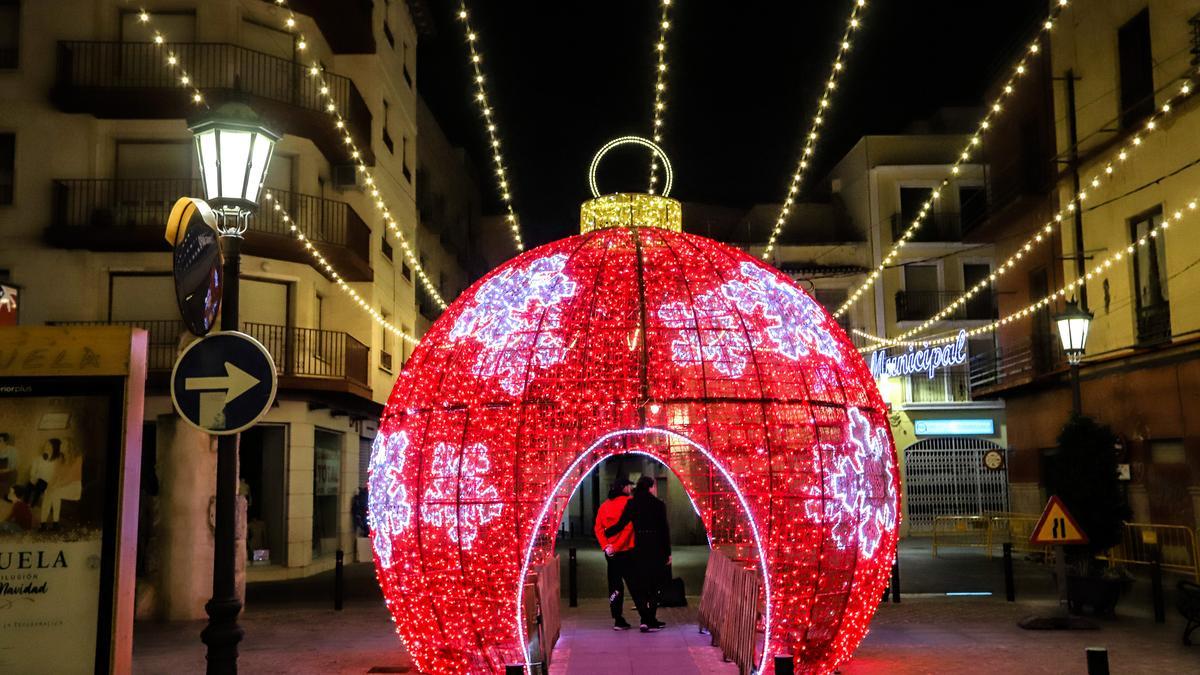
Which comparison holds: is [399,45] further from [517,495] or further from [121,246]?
[517,495]

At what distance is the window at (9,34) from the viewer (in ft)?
70.4

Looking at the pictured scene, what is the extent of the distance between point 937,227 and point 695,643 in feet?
89.2

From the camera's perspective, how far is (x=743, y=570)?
8891 millimetres

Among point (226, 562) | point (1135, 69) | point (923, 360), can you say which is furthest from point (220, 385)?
point (923, 360)

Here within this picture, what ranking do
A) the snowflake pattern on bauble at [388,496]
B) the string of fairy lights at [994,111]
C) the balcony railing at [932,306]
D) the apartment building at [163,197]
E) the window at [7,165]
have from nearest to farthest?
the snowflake pattern on bauble at [388,496]
the string of fairy lights at [994,111]
the apartment building at [163,197]
the window at [7,165]
the balcony railing at [932,306]

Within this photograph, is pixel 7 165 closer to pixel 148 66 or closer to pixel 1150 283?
pixel 148 66

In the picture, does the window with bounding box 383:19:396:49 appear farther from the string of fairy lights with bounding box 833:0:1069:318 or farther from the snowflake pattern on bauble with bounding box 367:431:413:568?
the snowflake pattern on bauble with bounding box 367:431:413:568

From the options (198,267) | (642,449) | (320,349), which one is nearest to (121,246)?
(320,349)

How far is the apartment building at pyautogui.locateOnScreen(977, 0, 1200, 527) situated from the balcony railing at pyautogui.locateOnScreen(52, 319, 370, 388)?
1438cm

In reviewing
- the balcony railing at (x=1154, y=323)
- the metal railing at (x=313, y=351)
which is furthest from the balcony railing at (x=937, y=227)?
the metal railing at (x=313, y=351)

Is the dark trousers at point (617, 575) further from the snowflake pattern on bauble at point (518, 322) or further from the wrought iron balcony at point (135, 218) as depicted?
the wrought iron balcony at point (135, 218)

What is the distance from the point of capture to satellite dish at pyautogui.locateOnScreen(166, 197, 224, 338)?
22.0 ft

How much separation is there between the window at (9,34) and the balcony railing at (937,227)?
2511 cm

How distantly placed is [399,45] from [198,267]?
81.1 feet
